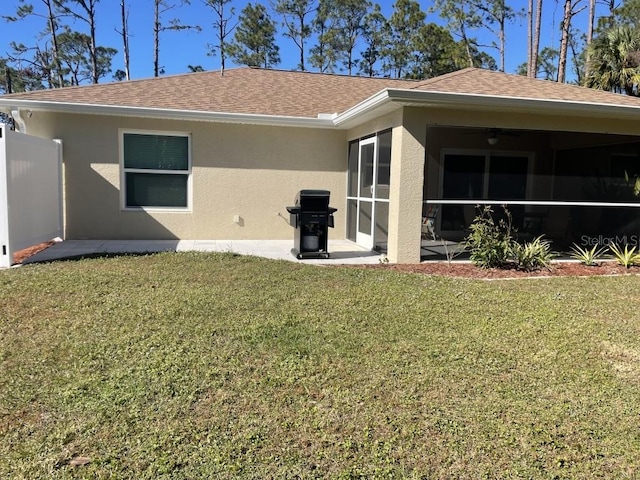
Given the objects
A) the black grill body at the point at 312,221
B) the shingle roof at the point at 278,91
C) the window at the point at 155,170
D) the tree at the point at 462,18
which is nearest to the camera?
the black grill body at the point at 312,221

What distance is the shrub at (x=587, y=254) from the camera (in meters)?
8.68

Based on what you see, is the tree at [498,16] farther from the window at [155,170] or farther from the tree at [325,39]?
A: the window at [155,170]

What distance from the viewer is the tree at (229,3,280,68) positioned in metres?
33.9

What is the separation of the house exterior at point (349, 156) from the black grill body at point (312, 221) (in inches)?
45.9

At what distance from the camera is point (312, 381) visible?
145 inches

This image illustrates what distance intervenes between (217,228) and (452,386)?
8114mm

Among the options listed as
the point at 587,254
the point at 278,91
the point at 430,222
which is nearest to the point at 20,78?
the point at 278,91

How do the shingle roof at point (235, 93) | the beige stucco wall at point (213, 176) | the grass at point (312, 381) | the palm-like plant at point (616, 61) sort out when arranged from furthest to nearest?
the palm-like plant at point (616, 61) < the shingle roof at point (235, 93) < the beige stucco wall at point (213, 176) < the grass at point (312, 381)

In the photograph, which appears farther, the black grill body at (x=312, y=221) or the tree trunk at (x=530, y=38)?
the tree trunk at (x=530, y=38)

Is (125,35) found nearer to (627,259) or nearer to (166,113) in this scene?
(166,113)

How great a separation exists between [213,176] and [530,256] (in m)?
6.74

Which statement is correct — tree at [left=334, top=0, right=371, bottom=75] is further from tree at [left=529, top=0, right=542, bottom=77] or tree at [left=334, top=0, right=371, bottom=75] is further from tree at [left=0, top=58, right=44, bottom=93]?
tree at [left=0, top=58, right=44, bottom=93]

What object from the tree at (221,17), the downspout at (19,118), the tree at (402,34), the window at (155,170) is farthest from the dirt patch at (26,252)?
the tree at (402,34)

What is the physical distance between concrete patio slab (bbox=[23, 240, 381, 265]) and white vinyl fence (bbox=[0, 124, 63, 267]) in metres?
0.37
